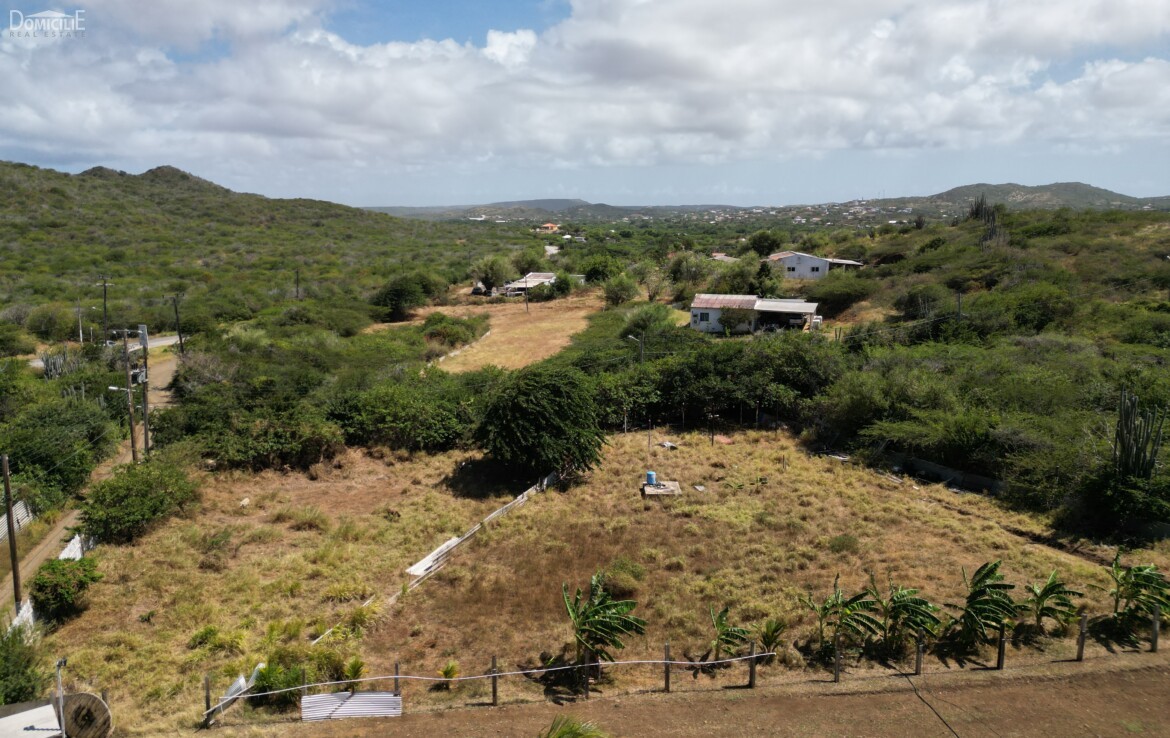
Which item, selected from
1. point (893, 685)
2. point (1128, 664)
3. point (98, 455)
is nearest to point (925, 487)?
point (1128, 664)

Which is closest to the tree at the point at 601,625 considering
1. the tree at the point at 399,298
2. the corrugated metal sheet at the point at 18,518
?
the corrugated metal sheet at the point at 18,518

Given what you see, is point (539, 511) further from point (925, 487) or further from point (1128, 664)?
point (1128, 664)

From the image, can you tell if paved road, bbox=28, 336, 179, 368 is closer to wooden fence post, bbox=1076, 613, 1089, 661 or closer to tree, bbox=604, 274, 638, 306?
tree, bbox=604, 274, 638, 306

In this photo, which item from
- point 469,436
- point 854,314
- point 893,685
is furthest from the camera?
point 854,314

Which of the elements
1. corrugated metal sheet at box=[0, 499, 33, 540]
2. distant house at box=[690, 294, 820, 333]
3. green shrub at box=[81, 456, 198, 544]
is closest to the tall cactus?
green shrub at box=[81, 456, 198, 544]

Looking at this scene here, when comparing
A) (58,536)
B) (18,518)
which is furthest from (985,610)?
(18,518)
